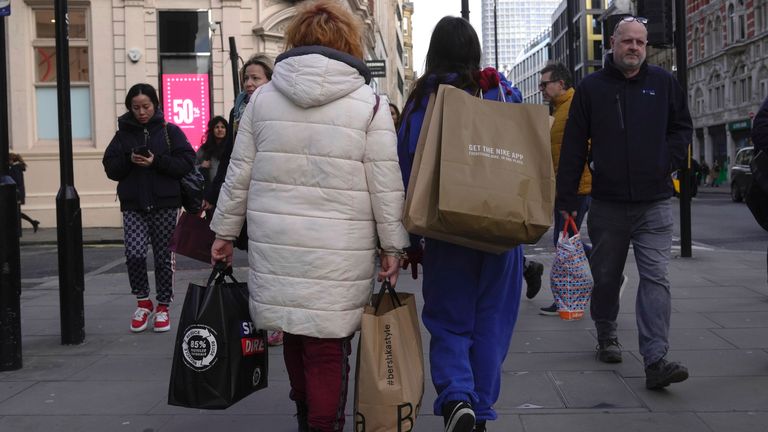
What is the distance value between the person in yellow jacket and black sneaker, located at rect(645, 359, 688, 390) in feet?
6.94

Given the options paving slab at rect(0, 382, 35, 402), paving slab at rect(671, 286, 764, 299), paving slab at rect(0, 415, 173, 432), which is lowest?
paving slab at rect(0, 415, 173, 432)

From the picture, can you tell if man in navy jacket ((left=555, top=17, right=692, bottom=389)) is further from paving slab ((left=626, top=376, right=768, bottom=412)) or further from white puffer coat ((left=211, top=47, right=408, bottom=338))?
white puffer coat ((left=211, top=47, right=408, bottom=338))

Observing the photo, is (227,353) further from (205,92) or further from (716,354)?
(205,92)

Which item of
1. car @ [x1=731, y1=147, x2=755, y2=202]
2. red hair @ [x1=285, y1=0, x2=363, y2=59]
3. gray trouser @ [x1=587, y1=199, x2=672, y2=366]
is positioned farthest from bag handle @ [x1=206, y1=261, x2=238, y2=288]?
car @ [x1=731, y1=147, x2=755, y2=202]

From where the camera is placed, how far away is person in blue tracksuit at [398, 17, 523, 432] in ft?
11.2

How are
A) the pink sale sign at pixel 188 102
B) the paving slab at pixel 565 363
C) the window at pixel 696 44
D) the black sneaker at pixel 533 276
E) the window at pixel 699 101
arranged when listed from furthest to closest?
the window at pixel 696 44, the window at pixel 699 101, the pink sale sign at pixel 188 102, the black sneaker at pixel 533 276, the paving slab at pixel 565 363

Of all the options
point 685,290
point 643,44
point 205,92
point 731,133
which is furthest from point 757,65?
point 643,44

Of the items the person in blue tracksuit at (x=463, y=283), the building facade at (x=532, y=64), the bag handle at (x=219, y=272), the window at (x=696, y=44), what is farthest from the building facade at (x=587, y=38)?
the bag handle at (x=219, y=272)

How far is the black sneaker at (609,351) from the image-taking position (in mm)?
4984

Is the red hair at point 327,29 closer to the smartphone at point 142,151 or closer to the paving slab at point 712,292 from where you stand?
the smartphone at point 142,151

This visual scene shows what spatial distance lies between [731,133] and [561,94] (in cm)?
4967

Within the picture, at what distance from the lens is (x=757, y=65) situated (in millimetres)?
49031

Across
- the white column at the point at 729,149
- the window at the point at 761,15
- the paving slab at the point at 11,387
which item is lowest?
the paving slab at the point at 11,387

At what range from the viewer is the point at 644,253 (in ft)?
14.9
